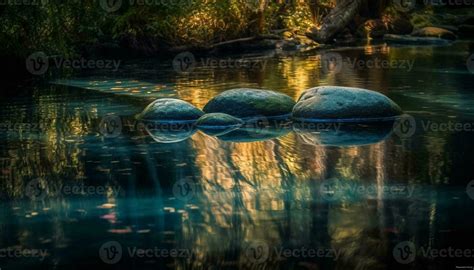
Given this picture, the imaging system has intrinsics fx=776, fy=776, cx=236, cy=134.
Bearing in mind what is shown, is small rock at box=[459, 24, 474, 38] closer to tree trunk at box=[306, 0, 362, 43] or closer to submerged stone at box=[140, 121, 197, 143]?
tree trunk at box=[306, 0, 362, 43]

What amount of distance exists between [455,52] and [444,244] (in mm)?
19942

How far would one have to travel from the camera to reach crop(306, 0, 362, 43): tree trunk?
29.2 metres

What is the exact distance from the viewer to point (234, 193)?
7.99 m

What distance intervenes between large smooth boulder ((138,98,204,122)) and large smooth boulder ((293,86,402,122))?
5.50 feet

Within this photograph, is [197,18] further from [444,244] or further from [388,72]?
[444,244]

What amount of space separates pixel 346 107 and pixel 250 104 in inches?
63.1

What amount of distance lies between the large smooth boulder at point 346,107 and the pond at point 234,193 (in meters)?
0.48

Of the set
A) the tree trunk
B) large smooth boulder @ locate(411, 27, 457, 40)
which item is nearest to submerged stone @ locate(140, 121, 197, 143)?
the tree trunk

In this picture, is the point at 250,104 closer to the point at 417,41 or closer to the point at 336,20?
the point at 336,20

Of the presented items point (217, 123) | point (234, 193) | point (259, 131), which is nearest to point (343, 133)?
point (259, 131)

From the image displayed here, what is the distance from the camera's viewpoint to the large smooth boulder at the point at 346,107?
12.2 metres

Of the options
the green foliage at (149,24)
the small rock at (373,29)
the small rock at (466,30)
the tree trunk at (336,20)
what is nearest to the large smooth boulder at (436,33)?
A: the small rock at (373,29)

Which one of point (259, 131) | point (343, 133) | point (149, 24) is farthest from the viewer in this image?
point (149, 24)

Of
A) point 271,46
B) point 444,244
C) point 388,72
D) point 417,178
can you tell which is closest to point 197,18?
point 271,46
